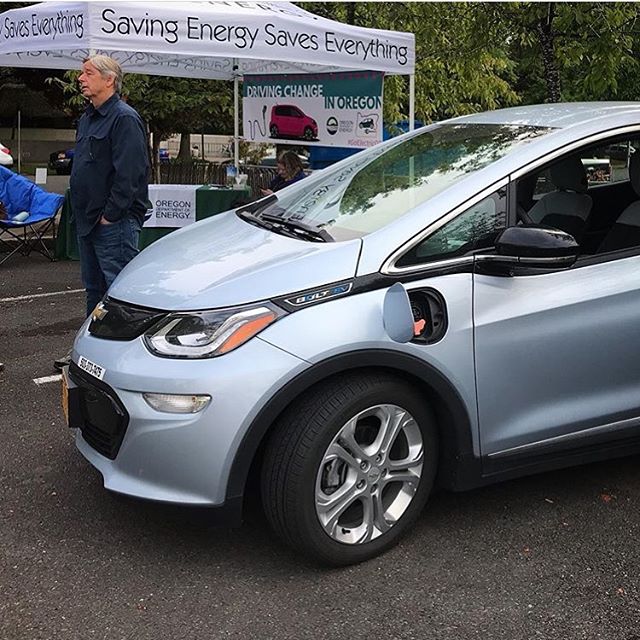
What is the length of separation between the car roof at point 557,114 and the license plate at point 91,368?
2.03 metres

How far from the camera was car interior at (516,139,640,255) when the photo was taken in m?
3.47

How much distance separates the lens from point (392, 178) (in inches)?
141

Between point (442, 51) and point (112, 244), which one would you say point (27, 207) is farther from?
point (442, 51)

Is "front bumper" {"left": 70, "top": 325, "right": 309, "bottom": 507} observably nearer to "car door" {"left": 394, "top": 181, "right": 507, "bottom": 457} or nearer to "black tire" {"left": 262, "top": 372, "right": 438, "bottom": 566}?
"black tire" {"left": 262, "top": 372, "right": 438, "bottom": 566}

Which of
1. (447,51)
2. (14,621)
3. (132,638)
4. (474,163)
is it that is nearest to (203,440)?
(132,638)

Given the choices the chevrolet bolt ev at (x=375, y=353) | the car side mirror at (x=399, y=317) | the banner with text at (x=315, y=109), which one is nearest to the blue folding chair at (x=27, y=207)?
the banner with text at (x=315, y=109)

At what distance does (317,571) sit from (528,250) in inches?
54.3

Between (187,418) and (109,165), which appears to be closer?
(187,418)

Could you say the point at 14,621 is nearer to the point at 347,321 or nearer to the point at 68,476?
the point at 68,476

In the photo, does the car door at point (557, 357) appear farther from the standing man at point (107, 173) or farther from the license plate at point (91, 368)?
the standing man at point (107, 173)

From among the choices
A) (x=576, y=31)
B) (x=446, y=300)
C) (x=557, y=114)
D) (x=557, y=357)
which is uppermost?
(x=576, y=31)

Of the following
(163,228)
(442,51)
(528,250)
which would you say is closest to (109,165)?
(528,250)

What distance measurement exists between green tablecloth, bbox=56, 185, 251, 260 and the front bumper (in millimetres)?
6442

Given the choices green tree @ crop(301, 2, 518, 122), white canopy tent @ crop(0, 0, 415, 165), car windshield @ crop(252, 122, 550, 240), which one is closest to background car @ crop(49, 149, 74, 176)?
green tree @ crop(301, 2, 518, 122)
